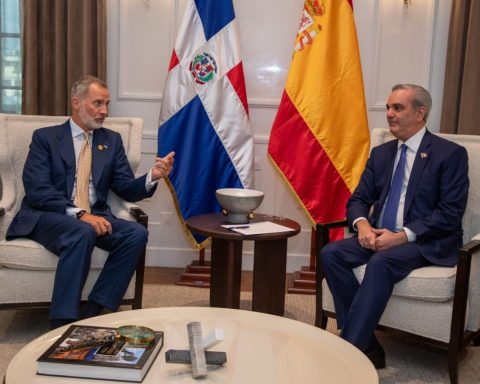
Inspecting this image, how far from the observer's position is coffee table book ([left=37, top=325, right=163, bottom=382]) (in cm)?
171

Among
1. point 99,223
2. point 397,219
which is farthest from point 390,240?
point 99,223

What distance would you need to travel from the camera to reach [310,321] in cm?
345

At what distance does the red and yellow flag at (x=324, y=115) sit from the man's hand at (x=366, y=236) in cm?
78

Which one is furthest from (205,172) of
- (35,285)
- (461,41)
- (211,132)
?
(461,41)

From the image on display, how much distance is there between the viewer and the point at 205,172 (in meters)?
3.87

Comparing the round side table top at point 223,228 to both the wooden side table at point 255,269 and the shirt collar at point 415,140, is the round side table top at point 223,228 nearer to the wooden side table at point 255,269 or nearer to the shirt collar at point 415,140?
the wooden side table at point 255,269

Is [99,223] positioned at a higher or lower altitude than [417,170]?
lower

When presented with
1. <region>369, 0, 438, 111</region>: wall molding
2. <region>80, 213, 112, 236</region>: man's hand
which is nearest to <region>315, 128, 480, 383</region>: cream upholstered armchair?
<region>80, 213, 112, 236</region>: man's hand

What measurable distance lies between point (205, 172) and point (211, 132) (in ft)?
0.81

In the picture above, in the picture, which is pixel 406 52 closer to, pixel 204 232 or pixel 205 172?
pixel 205 172

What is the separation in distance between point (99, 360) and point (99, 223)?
1358mm

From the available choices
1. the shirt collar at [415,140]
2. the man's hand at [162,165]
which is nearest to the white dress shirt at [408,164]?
the shirt collar at [415,140]

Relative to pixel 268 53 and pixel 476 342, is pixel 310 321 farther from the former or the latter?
pixel 268 53

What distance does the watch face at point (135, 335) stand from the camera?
188cm
